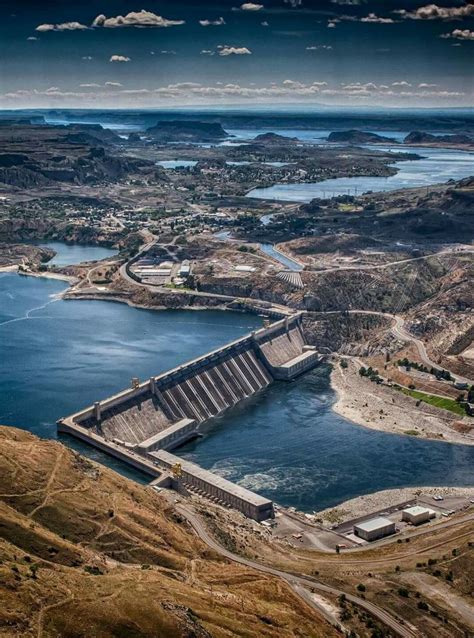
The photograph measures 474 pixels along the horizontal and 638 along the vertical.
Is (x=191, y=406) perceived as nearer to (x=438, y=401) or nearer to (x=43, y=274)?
(x=438, y=401)

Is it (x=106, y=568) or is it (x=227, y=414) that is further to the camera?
(x=227, y=414)

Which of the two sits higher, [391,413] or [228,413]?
[228,413]

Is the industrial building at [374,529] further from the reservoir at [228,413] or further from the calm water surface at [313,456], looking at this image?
the reservoir at [228,413]

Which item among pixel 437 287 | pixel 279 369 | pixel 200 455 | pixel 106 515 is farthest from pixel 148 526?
pixel 437 287

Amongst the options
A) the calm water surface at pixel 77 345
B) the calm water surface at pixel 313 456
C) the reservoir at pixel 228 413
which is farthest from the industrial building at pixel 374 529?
the calm water surface at pixel 77 345

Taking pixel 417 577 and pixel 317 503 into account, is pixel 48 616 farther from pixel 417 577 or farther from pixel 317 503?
pixel 317 503

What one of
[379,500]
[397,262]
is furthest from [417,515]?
[397,262]
